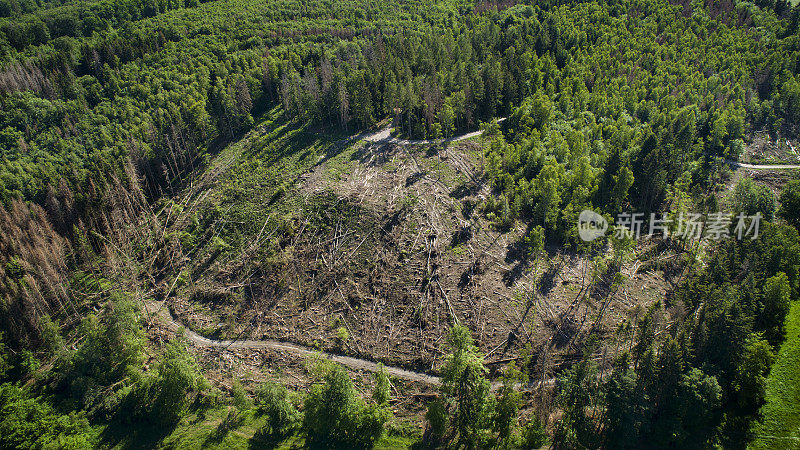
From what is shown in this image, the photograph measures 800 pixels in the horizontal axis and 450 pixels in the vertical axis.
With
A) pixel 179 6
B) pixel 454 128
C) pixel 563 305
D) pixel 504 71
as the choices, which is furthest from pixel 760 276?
pixel 179 6

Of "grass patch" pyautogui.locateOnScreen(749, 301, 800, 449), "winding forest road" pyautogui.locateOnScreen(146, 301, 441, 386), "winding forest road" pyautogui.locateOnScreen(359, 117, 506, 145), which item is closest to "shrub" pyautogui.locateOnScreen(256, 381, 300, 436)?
"winding forest road" pyautogui.locateOnScreen(146, 301, 441, 386)

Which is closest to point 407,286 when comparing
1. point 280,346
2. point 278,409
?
point 280,346

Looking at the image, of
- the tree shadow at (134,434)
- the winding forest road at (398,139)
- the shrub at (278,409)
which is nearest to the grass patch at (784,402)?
the shrub at (278,409)

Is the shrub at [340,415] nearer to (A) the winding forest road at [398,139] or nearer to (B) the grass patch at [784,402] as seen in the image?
(B) the grass patch at [784,402]

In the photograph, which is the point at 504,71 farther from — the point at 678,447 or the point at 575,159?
the point at 678,447

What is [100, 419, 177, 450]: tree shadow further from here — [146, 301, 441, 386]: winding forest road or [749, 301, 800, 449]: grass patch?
[749, 301, 800, 449]: grass patch

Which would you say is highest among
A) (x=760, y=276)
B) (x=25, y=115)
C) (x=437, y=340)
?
(x=25, y=115)
